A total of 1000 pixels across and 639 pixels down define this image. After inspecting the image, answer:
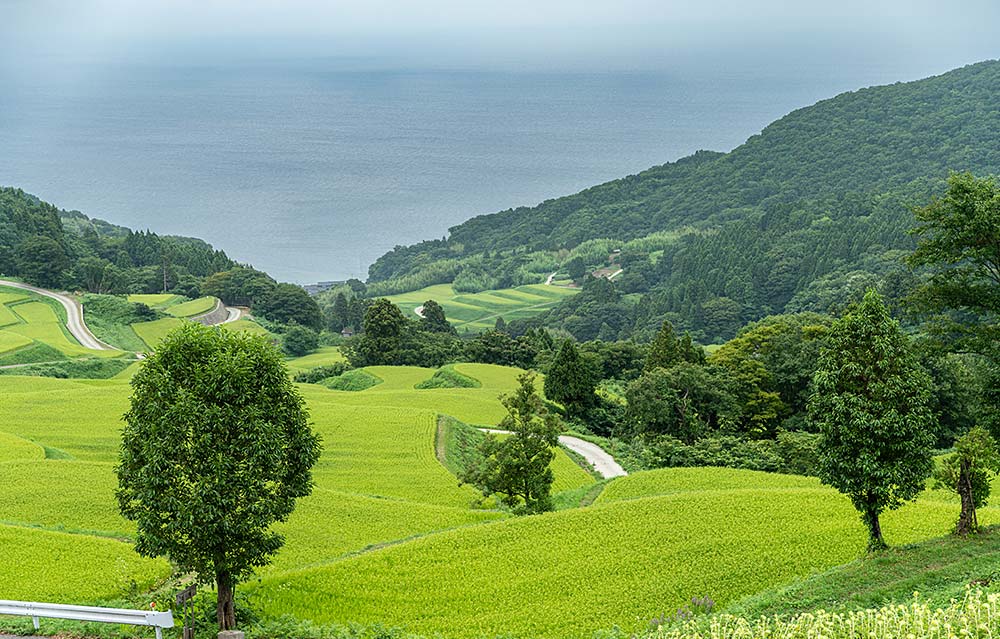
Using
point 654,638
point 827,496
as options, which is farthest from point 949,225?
point 654,638

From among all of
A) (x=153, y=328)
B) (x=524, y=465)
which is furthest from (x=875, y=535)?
(x=153, y=328)

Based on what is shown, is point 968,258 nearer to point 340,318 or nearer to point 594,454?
point 594,454

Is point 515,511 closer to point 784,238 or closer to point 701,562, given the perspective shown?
point 701,562

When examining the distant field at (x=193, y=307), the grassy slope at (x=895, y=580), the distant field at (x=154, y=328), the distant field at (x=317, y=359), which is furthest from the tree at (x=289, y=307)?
the grassy slope at (x=895, y=580)

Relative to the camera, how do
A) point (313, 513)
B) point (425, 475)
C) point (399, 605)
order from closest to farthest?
point (399, 605) → point (313, 513) → point (425, 475)

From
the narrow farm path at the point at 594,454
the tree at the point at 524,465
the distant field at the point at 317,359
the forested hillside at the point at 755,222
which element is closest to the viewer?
the tree at the point at 524,465

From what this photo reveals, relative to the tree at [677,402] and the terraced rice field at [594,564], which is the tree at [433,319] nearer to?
the tree at [677,402]
